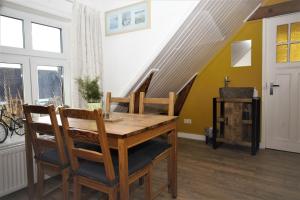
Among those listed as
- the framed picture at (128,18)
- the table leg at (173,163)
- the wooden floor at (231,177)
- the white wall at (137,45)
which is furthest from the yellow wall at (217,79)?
the table leg at (173,163)

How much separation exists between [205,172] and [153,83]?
4.79ft

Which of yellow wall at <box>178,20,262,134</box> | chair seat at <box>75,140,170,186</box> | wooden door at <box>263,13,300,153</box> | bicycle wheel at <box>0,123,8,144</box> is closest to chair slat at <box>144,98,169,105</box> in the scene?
chair seat at <box>75,140,170,186</box>

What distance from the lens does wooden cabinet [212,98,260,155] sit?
9.77 feet

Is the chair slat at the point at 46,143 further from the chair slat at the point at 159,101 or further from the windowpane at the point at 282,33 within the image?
the windowpane at the point at 282,33

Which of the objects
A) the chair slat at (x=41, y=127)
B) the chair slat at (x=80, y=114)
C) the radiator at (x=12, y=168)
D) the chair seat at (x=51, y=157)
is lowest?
the radiator at (x=12, y=168)

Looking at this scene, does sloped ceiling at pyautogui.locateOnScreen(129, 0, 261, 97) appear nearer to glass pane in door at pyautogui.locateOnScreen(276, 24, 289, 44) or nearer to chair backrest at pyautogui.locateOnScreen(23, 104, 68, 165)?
glass pane in door at pyautogui.locateOnScreen(276, 24, 289, 44)

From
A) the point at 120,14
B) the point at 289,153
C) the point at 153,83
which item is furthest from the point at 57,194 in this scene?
the point at 289,153

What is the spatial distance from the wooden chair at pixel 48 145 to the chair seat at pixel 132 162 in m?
0.16

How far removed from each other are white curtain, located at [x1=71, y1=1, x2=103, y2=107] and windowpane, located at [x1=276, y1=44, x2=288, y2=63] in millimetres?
2673

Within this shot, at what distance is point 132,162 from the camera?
1.54 meters

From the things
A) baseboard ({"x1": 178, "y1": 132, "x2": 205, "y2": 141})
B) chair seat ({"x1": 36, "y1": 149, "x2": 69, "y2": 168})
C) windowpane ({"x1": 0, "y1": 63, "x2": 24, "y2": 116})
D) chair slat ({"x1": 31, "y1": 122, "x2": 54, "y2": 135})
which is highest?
windowpane ({"x1": 0, "y1": 63, "x2": 24, "y2": 116})

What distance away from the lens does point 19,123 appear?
2250mm

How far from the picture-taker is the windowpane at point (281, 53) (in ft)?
10.1

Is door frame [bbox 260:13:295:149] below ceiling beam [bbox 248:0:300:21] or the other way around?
below
